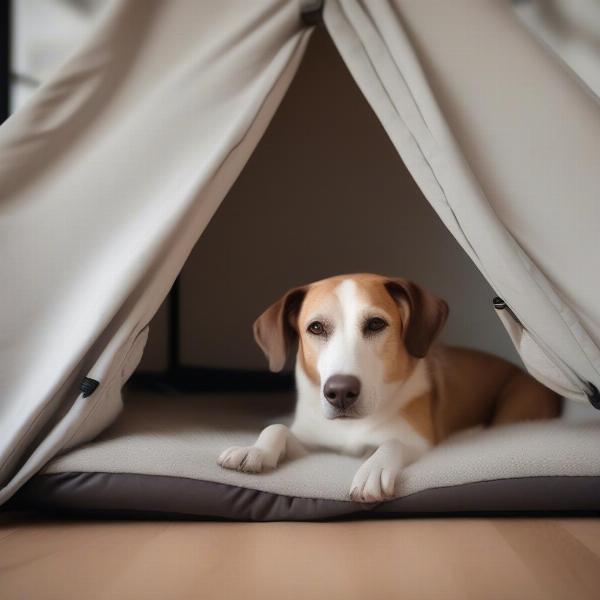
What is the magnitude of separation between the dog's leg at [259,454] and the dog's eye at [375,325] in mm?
422

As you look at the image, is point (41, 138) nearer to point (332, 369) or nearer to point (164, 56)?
point (164, 56)

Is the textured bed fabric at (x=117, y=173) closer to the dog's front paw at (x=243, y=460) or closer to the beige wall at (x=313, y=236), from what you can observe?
the dog's front paw at (x=243, y=460)

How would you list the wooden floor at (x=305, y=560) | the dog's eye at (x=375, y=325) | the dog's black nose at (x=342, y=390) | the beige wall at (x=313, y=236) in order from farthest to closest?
1. the beige wall at (x=313, y=236)
2. the dog's eye at (x=375, y=325)
3. the dog's black nose at (x=342, y=390)
4. the wooden floor at (x=305, y=560)

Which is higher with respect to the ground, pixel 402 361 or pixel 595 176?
pixel 595 176

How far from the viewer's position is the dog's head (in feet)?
5.89

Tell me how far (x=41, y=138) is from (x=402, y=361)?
4.27ft

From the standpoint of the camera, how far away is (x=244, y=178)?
341cm

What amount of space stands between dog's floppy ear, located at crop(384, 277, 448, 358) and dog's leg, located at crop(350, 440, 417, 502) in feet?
1.22

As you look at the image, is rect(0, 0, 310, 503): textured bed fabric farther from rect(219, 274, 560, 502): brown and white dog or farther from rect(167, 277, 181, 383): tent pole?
rect(167, 277, 181, 383): tent pole

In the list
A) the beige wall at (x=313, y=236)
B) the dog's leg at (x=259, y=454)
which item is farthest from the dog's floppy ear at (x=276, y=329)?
the beige wall at (x=313, y=236)

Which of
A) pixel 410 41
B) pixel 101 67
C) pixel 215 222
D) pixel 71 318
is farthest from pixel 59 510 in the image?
pixel 215 222

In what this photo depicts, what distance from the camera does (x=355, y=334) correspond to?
191 centimetres

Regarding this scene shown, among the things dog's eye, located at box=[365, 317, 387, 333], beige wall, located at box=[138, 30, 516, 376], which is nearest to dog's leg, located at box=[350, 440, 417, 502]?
dog's eye, located at box=[365, 317, 387, 333]

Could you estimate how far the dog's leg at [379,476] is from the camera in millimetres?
1631
